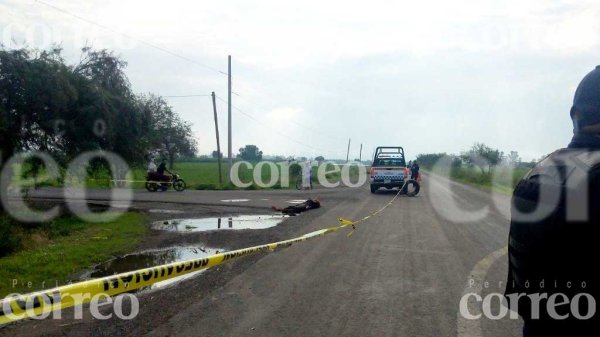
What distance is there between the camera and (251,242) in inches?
447

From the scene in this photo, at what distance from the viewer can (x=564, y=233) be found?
1685 mm

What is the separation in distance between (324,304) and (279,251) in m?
3.62

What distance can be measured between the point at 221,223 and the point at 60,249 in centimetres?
532

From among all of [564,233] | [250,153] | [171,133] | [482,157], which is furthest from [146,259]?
[250,153]

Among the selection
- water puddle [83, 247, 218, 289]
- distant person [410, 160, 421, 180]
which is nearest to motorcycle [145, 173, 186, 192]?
distant person [410, 160, 421, 180]

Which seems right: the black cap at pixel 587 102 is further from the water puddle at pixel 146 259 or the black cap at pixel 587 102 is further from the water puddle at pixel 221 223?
the water puddle at pixel 221 223

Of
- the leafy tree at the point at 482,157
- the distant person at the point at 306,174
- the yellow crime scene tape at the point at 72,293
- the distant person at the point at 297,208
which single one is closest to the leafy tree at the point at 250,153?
the leafy tree at the point at 482,157

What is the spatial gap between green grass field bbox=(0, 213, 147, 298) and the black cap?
321 inches

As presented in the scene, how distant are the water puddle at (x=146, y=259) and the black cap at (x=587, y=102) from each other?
8.38 meters

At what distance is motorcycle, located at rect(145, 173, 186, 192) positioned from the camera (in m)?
29.7

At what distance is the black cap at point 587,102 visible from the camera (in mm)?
1823

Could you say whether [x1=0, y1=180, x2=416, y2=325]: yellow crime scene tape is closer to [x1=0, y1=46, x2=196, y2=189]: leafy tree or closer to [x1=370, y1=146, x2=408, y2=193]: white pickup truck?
[x1=0, y1=46, x2=196, y2=189]: leafy tree

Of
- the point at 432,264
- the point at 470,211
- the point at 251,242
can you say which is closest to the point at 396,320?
the point at 432,264

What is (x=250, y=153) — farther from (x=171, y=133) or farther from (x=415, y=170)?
(x=415, y=170)
